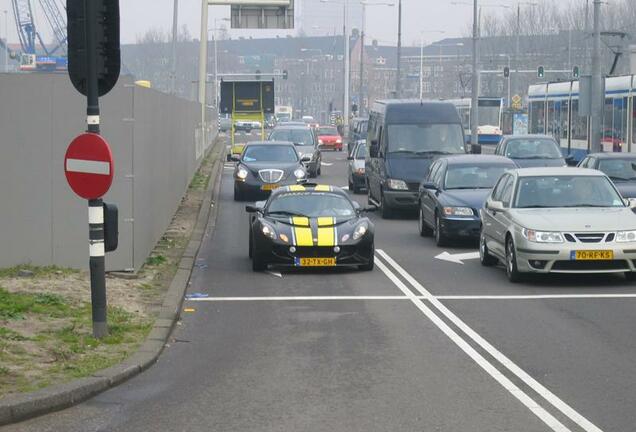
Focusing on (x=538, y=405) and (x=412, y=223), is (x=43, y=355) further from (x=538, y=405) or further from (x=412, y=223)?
(x=412, y=223)

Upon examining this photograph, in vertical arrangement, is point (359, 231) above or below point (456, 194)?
below

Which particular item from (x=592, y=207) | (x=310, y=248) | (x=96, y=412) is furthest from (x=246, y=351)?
(x=592, y=207)

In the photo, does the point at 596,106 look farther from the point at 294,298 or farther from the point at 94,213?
the point at 94,213

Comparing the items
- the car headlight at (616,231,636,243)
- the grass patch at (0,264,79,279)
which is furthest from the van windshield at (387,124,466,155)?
the grass patch at (0,264,79,279)

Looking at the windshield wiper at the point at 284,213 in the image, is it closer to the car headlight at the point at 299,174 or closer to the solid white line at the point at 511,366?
the solid white line at the point at 511,366

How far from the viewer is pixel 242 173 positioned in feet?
110

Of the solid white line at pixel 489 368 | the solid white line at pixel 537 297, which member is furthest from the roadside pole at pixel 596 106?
the solid white line at pixel 537 297

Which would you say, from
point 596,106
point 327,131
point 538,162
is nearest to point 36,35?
point 538,162

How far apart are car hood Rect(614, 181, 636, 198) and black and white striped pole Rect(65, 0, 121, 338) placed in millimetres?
14775

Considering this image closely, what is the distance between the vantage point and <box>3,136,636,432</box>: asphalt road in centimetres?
870

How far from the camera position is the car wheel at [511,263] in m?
16.5

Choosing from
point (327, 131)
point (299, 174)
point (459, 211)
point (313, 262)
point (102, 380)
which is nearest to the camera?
point (102, 380)

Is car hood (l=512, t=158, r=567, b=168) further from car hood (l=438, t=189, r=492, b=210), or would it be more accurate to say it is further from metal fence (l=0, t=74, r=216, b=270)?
metal fence (l=0, t=74, r=216, b=270)

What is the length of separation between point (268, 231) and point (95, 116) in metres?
6.57
